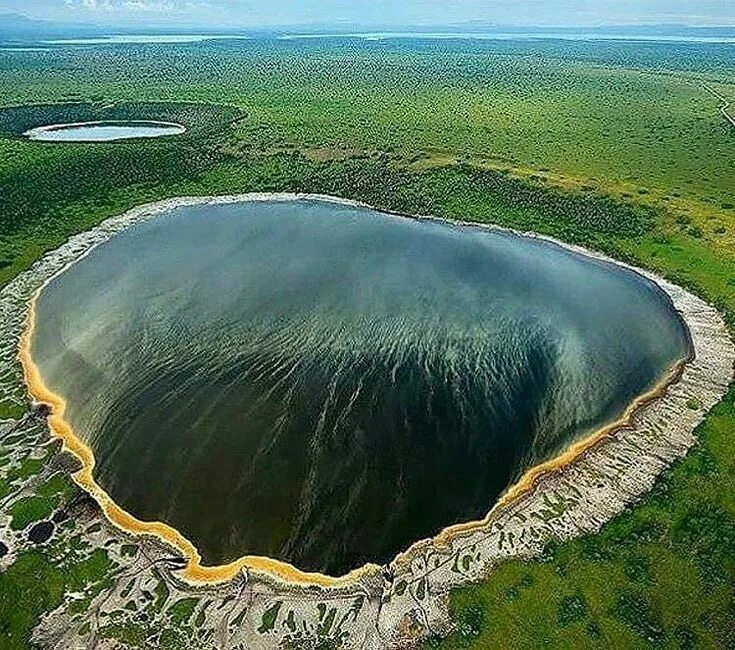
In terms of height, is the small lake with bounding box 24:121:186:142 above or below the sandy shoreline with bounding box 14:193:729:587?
below

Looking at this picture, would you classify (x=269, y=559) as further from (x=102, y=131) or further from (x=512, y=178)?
(x=102, y=131)

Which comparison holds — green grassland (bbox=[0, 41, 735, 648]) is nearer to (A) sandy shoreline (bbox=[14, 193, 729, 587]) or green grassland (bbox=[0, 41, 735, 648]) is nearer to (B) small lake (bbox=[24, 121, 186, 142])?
(A) sandy shoreline (bbox=[14, 193, 729, 587])

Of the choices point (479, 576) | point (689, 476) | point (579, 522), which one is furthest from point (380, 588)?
point (689, 476)

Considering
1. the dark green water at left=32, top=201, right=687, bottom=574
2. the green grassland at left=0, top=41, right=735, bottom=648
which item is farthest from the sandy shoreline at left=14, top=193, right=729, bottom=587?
the green grassland at left=0, top=41, right=735, bottom=648

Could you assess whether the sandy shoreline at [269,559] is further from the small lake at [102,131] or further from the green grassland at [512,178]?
the small lake at [102,131]

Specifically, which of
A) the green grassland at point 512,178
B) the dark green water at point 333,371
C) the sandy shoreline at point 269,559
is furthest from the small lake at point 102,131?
the sandy shoreline at point 269,559

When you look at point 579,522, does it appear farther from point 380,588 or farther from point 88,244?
point 88,244
